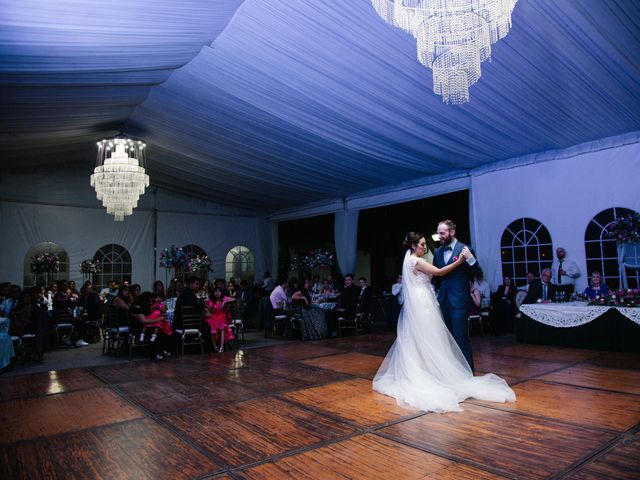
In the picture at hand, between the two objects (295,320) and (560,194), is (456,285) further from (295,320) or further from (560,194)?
(560,194)

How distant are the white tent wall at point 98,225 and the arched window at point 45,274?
0.36ft

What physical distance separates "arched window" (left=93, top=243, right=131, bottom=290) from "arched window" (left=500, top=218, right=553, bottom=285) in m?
10.3

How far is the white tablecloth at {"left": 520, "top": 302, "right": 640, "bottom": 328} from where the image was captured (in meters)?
5.62

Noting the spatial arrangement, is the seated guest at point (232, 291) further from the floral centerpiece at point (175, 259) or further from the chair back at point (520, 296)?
the chair back at point (520, 296)

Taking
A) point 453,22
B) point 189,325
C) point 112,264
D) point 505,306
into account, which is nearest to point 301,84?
point 453,22

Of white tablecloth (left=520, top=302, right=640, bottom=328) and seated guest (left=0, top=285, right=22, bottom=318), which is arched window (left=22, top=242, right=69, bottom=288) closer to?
seated guest (left=0, top=285, right=22, bottom=318)

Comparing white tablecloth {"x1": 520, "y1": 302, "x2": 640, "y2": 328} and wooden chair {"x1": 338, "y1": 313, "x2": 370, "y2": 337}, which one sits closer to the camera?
white tablecloth {"x1": 520, "y1": 302, "x2": 640, "y2": 328}

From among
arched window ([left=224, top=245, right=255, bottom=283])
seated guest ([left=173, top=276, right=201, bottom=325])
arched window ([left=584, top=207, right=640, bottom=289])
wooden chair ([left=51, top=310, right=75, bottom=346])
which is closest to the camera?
seated guest ([left=173, top=276, right=201, bottom=325])

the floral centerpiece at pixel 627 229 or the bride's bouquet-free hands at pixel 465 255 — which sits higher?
the floral centerpiece at pixel 627 229

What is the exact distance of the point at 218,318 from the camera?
6.66 metres

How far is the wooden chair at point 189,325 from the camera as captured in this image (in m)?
6.37

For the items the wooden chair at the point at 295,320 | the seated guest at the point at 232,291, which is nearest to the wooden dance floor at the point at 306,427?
the wooden chair at the point at 295,320

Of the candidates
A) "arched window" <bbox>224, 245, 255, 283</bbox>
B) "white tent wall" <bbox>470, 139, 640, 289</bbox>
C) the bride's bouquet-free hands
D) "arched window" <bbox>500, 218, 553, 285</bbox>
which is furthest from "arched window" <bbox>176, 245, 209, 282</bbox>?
the bride's bouquet-free hands

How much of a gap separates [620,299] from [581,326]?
0.62 metres
